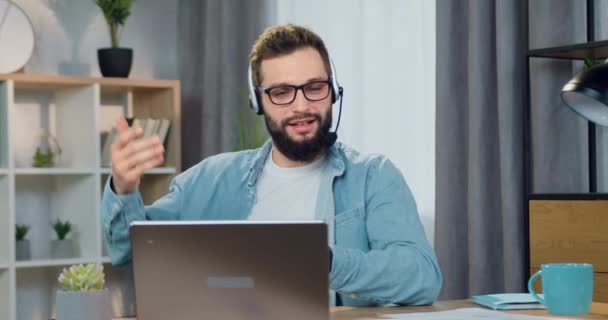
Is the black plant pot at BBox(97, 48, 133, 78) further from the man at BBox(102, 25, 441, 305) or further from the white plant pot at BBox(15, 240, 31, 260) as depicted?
the man at BBox(102, 25, 441, 305)

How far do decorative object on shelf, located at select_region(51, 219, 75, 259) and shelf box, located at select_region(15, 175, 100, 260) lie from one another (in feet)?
0.20

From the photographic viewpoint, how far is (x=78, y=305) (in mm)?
1596

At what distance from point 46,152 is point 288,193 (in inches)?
93.0

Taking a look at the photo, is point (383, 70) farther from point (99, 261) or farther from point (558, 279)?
point (558, 279)

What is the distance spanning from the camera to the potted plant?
4305 millimetres

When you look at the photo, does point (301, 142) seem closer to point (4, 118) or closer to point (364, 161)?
point (364, 161)

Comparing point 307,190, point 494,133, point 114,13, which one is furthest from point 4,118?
point 307,190

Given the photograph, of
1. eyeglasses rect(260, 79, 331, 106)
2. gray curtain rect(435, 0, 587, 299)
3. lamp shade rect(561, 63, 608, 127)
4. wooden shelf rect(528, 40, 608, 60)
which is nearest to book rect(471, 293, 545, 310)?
lamp shade rect(561, 63, 608, 127)

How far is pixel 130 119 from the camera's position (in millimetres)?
4324

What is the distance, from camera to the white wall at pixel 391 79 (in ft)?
11.6

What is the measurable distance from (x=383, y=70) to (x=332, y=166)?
1547 millimetres

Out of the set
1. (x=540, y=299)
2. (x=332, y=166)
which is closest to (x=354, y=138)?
(x=332, y=166)

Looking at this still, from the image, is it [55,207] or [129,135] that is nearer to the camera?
[129,135]

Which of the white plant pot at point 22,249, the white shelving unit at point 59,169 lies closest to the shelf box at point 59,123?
the white shelving unit at point 59,169
